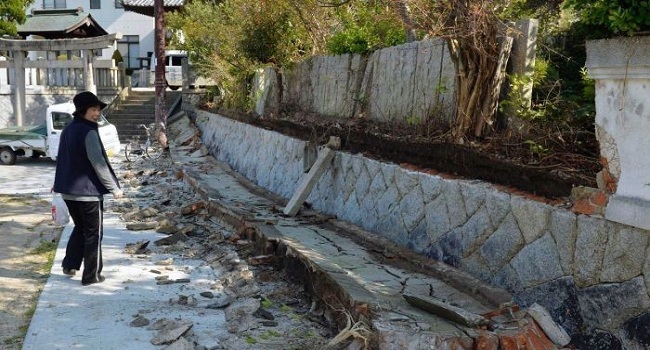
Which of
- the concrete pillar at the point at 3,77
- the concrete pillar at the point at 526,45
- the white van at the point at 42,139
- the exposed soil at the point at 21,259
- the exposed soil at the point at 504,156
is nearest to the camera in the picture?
the exposed soil at the point at 504,156

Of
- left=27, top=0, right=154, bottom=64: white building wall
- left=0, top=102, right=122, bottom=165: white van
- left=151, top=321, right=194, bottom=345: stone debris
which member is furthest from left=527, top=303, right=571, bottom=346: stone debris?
left=27, top=0, right=154, bottom=64: white building wall

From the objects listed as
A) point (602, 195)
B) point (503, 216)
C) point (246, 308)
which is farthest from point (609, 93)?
point (246, 308)

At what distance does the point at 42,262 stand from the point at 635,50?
21.6 ft

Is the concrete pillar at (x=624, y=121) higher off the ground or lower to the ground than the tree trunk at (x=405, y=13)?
lower

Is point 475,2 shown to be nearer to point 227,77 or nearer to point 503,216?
point 503,216

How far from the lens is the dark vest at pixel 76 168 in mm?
6250

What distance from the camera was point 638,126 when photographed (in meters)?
3.88

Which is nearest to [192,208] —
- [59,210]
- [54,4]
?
[59,210]

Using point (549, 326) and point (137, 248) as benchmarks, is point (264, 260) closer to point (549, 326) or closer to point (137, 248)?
point (137, 248)

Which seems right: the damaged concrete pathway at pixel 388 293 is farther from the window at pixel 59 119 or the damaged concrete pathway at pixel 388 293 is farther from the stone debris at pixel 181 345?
the window at pixel 59 119

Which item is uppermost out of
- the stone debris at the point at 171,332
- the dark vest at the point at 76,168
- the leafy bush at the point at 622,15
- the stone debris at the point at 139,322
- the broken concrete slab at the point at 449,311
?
the leafy bush at the point at 622,15

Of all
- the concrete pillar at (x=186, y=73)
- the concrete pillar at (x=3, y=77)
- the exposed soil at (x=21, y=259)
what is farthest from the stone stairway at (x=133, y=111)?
the exposed soil at (x=21, y=259)

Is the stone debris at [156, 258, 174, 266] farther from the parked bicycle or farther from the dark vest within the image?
the parked bicycle

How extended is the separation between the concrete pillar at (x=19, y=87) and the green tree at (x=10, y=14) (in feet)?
6.69
